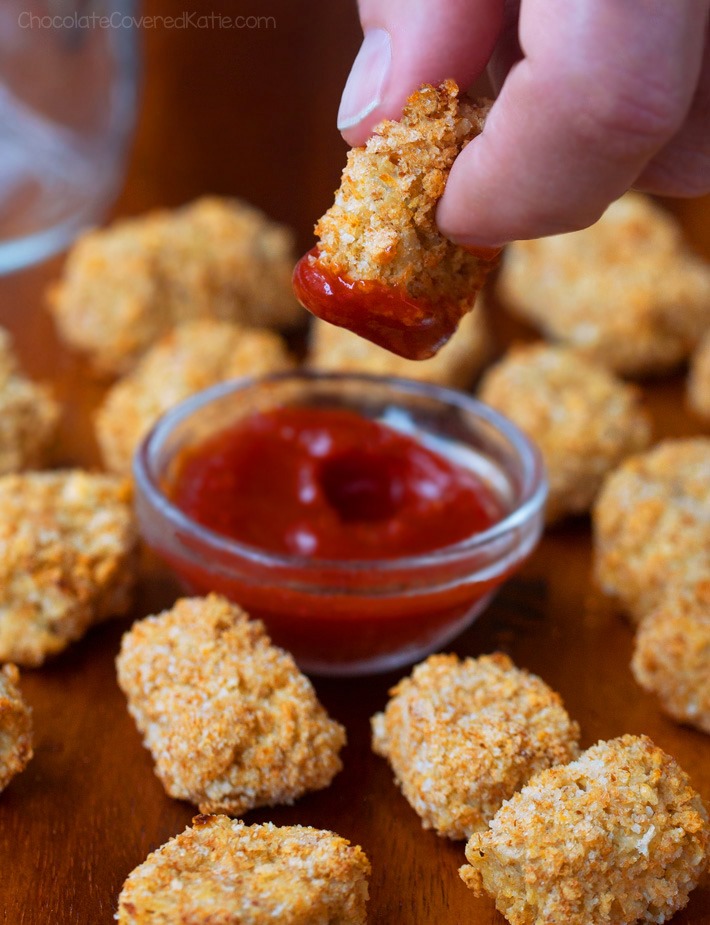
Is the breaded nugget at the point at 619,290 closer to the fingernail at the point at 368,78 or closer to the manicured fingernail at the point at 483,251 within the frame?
the manicured fingernail at the point at 483,251

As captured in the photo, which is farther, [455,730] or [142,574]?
[142,574]

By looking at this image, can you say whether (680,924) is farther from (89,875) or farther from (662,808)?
(89,875)

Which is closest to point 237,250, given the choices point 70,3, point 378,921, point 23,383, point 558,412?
point 23,383

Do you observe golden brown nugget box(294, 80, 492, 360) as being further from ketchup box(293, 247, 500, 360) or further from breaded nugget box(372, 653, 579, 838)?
breaded nugget box(372, 653, 579, 838)

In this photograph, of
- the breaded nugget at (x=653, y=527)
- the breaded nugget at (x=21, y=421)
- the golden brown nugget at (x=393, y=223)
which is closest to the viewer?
the golden brown nugget at (x=393, y=223)

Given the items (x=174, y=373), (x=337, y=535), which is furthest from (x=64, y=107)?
(x=337, y=535)

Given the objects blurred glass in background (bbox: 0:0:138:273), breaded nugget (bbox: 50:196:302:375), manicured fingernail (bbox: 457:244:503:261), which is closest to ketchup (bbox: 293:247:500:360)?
manicured fingernail (bbox: 457:244:503:261)

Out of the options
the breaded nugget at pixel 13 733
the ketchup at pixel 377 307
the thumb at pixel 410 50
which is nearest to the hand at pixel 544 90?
the thumb at pixel 410 50

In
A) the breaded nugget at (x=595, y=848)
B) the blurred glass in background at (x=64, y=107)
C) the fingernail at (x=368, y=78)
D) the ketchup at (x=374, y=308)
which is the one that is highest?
the fingernail at (x=368, y=78)
